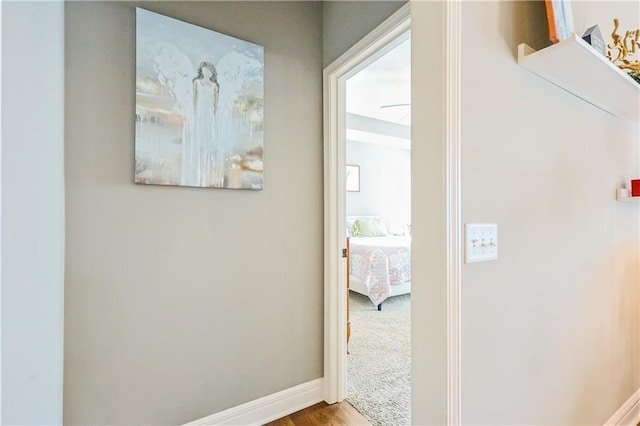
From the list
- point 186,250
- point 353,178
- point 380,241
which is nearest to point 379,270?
point 380,241

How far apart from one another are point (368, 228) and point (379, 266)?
1881 mm

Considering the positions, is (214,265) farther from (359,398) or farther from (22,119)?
(359,398)

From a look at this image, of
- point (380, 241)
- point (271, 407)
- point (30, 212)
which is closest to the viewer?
point (30, 212)

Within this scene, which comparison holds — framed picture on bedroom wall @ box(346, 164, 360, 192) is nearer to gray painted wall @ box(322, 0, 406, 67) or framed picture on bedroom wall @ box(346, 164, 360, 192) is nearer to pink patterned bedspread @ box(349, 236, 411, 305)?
pink patterned bedspread @ box(349, 236, 411, 305)

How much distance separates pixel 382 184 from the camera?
22.3ft

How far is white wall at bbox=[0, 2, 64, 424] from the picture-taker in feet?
2.43

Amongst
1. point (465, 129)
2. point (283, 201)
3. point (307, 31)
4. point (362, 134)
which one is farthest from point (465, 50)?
point (362, 134)

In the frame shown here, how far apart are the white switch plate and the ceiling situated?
2190 millimetres

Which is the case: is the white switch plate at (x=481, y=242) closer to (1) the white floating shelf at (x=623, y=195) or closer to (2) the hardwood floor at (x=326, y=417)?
(1) the white floating shelf at (x=623, y=195)

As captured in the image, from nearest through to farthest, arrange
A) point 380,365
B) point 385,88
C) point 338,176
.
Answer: point 338,176, point 380,365, point 385,88

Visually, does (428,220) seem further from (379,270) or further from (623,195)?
(379,270)

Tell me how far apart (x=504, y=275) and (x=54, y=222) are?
1.59 metres

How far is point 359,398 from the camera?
1969 mm

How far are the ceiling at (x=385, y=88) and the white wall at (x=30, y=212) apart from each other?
7.45 ft
